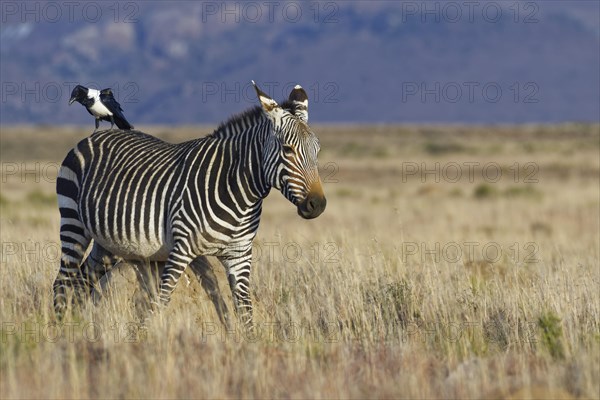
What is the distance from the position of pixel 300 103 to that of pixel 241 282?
166 cm

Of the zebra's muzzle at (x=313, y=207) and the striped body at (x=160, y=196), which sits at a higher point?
the striped body at (x=160, y=196)

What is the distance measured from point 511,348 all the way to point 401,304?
63.9 inches

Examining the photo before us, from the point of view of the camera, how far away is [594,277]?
11.0 meters

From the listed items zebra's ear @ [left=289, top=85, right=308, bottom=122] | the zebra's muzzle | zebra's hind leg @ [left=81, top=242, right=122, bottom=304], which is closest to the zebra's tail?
zebra's hind leg @ [left=81, top=242, right=122, bottom=304]

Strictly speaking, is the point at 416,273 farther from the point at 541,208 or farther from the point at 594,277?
the point at 541,208

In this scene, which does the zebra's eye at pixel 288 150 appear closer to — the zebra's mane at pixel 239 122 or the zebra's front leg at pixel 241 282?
the zebra's mane at pixel 239 122

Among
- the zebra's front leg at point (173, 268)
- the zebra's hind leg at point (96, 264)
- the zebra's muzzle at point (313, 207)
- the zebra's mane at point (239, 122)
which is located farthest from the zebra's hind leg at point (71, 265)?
the zebra's muzzle at point (313, 207)

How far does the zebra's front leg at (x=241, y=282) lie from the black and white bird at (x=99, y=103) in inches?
102

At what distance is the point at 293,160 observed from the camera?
28.1 feet

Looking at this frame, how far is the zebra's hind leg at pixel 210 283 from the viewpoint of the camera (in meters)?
9.67

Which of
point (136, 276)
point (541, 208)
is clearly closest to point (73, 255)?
point (136, 276)

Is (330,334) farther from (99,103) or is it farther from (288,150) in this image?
(99,103)

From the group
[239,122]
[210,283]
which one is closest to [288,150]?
[239,122]

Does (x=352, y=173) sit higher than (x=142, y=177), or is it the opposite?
Answer: (x=352, y=173)
